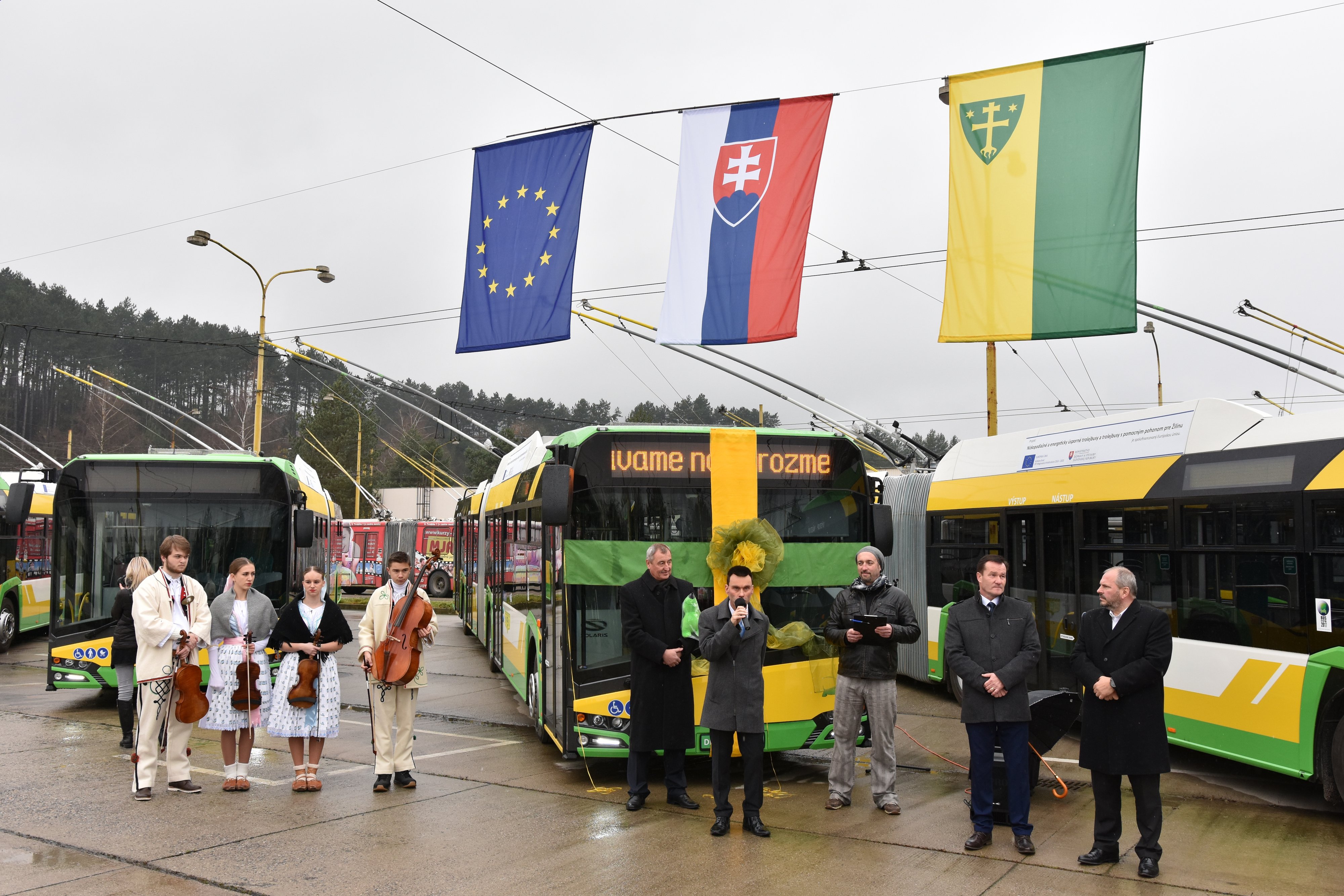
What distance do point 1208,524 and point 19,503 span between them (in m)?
11.9

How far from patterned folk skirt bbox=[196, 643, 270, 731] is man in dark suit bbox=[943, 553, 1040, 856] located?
507 cm

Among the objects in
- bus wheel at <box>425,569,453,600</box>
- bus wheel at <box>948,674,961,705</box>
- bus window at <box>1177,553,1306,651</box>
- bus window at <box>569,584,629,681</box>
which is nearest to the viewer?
bus window at <box>1177,553,1306,651</box>

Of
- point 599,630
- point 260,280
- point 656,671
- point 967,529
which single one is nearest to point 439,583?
point 260,280

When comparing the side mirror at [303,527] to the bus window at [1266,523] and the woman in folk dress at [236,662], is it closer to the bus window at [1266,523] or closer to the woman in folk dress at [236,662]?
the woman in folk dress at [236,662]

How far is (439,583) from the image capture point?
3919 centimetres

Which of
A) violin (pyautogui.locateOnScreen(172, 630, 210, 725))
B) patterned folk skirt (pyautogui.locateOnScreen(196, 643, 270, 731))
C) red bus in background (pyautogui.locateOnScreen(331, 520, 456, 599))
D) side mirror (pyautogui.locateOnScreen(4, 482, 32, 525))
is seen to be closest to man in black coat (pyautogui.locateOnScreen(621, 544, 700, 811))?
patterned folk skirt (pyautogui.locateOnScreen(196, 643, 270, 731))

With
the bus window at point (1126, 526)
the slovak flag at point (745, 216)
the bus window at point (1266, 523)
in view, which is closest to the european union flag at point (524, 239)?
the slovak flag at point (745, 216)

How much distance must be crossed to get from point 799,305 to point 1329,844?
7650 millimetres

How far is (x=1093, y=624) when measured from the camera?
6.52 meters

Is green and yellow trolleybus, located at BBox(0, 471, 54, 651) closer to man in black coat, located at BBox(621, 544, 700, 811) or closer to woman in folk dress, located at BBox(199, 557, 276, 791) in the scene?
woman in folk dress, located at BBox(199, 557, 276, 791)

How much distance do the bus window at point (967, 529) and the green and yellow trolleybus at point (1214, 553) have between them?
15cm

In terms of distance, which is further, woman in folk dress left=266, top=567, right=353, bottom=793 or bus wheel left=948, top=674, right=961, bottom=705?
bus wheel left=948, top=674, right=961, bottom=705

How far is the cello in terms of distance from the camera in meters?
8.18

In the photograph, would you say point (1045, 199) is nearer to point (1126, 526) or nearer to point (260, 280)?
point (1126, 526)
